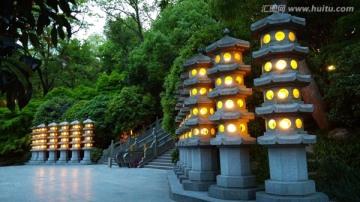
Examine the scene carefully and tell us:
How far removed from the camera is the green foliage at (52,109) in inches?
1225

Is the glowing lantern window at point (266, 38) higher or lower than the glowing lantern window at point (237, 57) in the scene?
higher

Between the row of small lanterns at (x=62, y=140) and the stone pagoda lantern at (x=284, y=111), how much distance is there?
2181cm

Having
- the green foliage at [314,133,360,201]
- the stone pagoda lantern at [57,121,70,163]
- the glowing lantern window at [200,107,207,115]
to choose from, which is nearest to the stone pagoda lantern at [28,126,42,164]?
the stone pagoda lantern at [57,121,70,163]

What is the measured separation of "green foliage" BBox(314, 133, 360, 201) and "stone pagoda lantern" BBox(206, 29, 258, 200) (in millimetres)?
1773

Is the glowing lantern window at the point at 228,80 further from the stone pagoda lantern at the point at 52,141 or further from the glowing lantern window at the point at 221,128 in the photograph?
the stone pagoda lantern at the point at 52,141

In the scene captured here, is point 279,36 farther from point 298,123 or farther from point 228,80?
point 298,123

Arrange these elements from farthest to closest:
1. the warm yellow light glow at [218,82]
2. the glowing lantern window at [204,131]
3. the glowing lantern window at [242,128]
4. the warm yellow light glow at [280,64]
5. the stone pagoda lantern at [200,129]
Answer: the glowing lantern window at [204,131] < the stone pagoda lantern at [200,129] < the warm yellow light glow at [218,82] < the glowing lantern window at [242,128] < the warm yellow light glow at [280,64]

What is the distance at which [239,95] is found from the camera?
306 inches

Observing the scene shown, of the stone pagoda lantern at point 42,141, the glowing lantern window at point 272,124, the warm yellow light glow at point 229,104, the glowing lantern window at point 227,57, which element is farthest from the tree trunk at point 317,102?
the stone pagoda lantern at point 42,141

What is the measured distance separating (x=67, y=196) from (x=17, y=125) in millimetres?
25394

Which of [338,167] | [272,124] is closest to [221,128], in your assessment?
[272,124]

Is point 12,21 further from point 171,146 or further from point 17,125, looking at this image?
point 17,125

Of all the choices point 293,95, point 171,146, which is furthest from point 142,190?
point 171,146

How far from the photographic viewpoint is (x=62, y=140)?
28.1 metres
